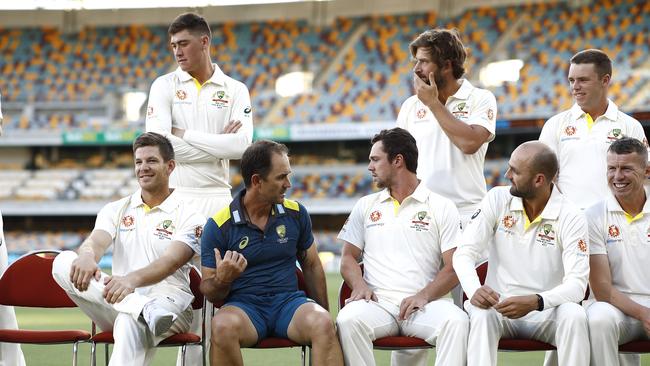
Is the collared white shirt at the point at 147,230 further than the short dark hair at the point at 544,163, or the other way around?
the collared white shirt at the point at 147,230

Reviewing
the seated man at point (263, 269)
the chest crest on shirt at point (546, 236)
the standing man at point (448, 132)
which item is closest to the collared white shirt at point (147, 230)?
the seated man at point (263, 269)

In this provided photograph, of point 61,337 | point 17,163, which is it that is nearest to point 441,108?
point 61,337

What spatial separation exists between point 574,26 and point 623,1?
1577 mm

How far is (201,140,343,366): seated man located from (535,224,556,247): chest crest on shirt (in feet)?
4.10

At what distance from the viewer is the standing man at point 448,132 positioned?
504 centimetres

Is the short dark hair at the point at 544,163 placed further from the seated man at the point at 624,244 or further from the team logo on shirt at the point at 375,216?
the team logo on shirt at the point at 375,216

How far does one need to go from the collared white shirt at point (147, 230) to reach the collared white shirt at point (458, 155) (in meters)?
1.47

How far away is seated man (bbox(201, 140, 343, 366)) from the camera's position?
4.37 metres

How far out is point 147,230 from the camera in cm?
495

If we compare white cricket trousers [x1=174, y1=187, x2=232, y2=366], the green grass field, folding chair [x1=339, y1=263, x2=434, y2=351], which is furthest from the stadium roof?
folding chair [x1=339, y1=263, x2=434, y2=351]

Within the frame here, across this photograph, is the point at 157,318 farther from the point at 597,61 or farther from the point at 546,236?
the point at 597,61

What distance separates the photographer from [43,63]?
95.8 ft

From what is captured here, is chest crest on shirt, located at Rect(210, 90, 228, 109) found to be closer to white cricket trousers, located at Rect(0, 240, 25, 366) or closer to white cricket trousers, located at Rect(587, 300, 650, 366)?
white cricket trousers, located at Rect(0, 240, 25, 366)

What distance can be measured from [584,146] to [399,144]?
4.10ft
